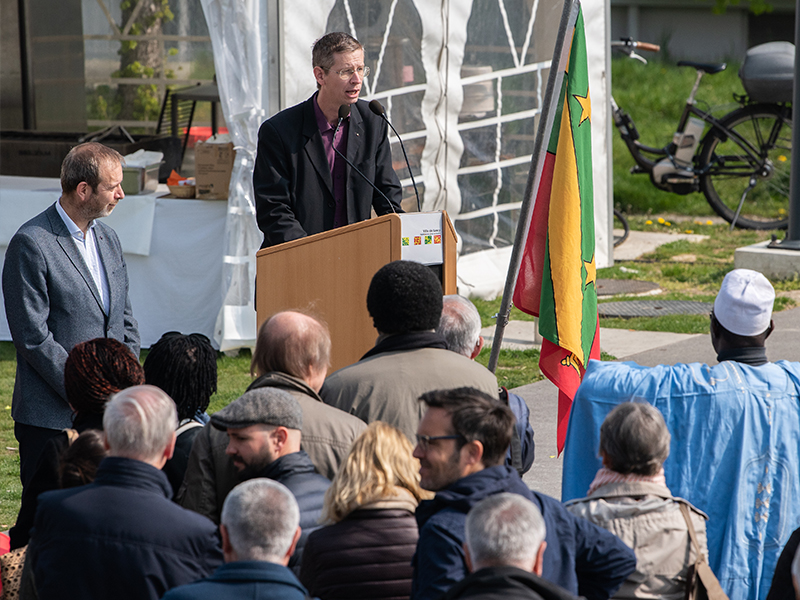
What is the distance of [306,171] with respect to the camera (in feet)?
16.6

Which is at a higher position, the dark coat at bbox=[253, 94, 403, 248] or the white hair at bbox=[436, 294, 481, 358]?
the dark coat at bbox=[253, 94, 403, 248]

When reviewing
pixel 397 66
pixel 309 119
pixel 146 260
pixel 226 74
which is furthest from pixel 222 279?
pixel 309 119

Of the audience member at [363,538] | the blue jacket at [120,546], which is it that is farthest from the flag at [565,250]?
the blue jacket at [120,546]

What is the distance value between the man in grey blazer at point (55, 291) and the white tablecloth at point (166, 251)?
3.87 meters

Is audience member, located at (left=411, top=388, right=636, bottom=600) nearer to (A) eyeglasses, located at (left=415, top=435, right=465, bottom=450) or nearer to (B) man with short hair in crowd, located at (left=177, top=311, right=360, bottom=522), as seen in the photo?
(A) eyeglasses, located at (left=415, top=435, right=465, bottom=450)

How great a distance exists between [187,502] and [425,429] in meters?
0.78

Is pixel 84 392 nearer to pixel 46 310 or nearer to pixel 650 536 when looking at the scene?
pixel 46 310

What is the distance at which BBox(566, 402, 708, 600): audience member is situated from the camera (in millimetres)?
2826

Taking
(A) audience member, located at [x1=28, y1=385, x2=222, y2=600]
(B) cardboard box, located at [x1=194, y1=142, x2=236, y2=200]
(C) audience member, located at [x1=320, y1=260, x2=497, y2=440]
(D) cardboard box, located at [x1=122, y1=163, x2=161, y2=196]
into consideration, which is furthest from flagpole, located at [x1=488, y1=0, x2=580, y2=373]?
(D) cardboard box, located at [x1=122, y1=163, x2=161, y2=196]

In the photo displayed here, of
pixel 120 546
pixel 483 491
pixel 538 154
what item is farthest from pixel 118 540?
pixel 538 154

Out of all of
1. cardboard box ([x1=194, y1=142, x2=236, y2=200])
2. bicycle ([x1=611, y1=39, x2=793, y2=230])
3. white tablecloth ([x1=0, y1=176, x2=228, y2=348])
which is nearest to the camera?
cardboard box ([x1=194, y1=142, x2=236, y2=200])

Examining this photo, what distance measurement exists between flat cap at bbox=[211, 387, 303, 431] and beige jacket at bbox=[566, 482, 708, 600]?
84 centimetres

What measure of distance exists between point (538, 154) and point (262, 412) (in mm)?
2539

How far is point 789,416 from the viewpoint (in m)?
3.34
